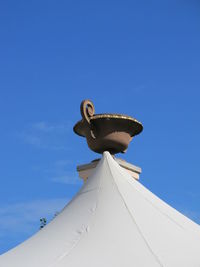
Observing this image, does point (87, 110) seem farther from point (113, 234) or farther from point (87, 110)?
point (113, 234)

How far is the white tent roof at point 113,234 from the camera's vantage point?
565 cm

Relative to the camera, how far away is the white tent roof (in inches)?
223

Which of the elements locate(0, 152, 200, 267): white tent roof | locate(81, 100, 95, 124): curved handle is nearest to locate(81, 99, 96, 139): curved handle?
locate(81, 100, 95, 124): curved handle

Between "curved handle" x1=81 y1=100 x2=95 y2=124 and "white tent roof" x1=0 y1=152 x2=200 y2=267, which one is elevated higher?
"curved handle" x1=81 y1=100 x2=95 y2=124

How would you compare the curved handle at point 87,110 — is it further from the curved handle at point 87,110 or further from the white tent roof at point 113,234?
the white tent roof at point 113,234

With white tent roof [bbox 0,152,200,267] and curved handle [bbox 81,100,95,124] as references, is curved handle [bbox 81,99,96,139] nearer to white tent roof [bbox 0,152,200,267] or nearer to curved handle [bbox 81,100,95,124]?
curved handle [bbox 81,100,95,124]

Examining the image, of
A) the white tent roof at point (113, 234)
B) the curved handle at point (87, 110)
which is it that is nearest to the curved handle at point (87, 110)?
the curved handle at point (87, 110)

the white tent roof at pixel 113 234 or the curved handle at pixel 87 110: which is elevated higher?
the curved handle at pixel 87 110

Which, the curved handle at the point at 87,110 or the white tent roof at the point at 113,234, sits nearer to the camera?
the white tent roof at the point at 113,234

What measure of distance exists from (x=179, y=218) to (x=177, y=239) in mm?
754

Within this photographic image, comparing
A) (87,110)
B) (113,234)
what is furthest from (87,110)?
(113,234)

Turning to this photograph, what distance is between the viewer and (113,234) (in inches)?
238

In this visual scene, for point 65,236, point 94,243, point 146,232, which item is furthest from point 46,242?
point 146,232

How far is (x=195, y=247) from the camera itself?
20.1 feet
